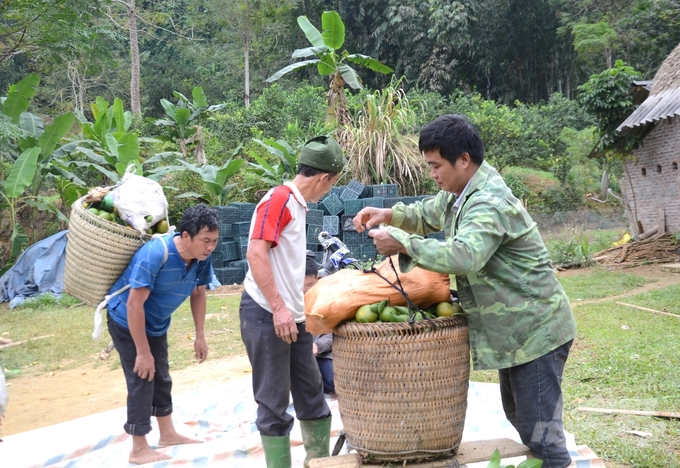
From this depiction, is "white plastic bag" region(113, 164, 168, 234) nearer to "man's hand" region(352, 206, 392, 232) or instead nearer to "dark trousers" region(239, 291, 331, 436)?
"dark trousers" region(239, 291, 331, 436)

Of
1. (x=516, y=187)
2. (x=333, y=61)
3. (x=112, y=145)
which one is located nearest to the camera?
(x=112, y=145)

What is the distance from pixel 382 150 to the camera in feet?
40.0

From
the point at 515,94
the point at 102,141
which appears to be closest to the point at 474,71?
the point at 515,94

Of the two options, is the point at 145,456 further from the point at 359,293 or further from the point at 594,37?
the point at 594,37

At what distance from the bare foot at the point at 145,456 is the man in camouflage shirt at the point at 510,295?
2.32m

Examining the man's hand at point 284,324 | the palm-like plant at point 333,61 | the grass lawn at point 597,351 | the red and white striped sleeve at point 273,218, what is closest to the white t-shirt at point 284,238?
the red and white striped sleeve at point 273,218

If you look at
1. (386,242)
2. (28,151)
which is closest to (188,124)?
(28,151)

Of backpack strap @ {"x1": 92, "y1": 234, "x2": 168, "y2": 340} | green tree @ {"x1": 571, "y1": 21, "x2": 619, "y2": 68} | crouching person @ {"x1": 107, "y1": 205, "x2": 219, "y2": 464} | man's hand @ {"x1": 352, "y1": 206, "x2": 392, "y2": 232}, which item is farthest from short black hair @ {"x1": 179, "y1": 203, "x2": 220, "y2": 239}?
green tree @ {"x1": 571, "y1": 21, "x2": 619, "y2": 68}

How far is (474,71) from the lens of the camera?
26000 mm

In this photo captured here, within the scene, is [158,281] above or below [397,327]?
above

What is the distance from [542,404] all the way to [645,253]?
1073cm

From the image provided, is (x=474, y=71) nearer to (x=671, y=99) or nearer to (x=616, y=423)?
(x=671, y=99)

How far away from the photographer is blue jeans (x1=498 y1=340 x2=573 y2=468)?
2598 mm

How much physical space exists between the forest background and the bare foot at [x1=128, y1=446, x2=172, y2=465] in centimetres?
643
